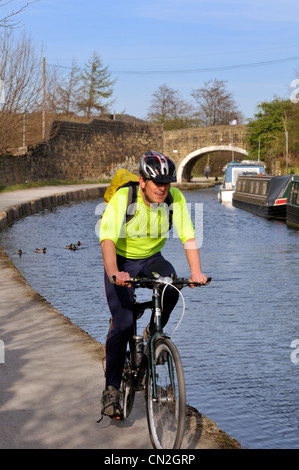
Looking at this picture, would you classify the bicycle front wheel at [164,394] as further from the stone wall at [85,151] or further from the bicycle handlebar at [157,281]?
the stone wall at [85,151]

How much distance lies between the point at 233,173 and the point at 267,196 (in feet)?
31.4

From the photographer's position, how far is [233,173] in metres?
36.8

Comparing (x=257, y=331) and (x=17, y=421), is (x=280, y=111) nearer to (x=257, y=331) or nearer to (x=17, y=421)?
(x=257, y=331)

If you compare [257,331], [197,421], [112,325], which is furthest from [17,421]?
[257,331]

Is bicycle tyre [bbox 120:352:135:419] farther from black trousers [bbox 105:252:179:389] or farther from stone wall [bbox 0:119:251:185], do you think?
stone wall [bbox 0:119:251:185]

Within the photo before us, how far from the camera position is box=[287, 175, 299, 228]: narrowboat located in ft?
74.5

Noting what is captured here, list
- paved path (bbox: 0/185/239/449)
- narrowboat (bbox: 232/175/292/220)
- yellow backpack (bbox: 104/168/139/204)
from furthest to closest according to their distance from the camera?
narrowboat (bbox: 232/175/292/220)
yellow backpack (bbox: 104/168/139/204)
paved path (bbox: 0/185/239/449)

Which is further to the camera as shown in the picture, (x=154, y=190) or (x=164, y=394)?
A: (x=154, y=190)

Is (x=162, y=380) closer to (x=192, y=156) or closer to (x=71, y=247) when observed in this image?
(x=71, y=247)

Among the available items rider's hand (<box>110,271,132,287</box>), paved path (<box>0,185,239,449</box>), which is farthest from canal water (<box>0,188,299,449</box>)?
rider's hand (<box>110,271,132,287</box>)

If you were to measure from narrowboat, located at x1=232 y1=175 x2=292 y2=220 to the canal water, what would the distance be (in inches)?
235

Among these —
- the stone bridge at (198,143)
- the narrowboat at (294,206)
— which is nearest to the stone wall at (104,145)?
the stone bridge at (198,143)

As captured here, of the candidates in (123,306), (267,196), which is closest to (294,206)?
(267,196)
